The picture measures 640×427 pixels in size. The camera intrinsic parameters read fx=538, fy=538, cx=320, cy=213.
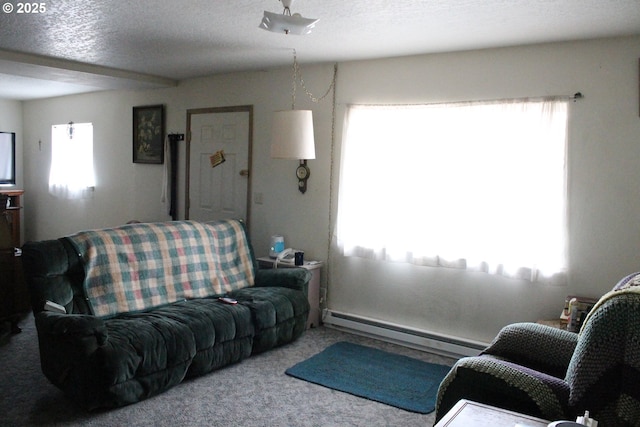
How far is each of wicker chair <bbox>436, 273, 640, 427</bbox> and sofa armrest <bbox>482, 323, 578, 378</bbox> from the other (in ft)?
1.34

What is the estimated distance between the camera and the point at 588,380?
182cm

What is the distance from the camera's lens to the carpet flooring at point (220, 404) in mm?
2953

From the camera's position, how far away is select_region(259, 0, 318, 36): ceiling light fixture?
277 centimetres

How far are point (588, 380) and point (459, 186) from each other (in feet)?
7.71

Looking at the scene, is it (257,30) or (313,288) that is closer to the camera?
(257,30)

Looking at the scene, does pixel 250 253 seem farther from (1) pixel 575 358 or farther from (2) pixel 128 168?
(1) pixel 575 358

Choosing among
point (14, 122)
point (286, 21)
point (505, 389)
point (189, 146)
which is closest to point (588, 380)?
point (505, 389)

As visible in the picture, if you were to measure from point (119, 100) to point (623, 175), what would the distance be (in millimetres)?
5419

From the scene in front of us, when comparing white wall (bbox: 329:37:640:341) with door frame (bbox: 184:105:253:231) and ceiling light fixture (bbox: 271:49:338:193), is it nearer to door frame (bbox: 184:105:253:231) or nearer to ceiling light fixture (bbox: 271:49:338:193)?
ceiling light fixture (bbox: 271:49:338:193)

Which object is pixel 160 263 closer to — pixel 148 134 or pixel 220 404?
pixel 220 404

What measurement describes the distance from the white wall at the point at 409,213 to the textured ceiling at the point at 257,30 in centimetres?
17

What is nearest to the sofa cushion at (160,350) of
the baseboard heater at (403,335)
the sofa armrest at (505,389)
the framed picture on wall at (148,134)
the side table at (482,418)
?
the baseboard heater at (403,335)

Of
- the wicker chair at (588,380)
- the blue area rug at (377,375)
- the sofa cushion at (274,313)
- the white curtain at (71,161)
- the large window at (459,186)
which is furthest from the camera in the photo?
the white curtain at (71,161)

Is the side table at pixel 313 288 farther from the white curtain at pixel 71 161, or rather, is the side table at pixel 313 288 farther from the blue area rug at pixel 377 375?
the white curtain at pixel 71 161
